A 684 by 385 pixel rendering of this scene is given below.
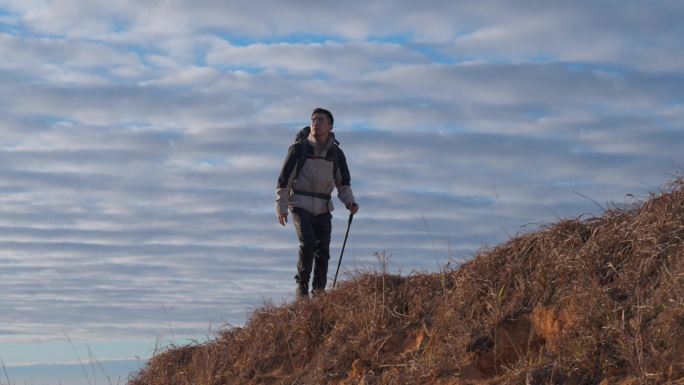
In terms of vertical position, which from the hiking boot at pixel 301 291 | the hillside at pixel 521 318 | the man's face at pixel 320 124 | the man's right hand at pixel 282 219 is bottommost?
the hillside at pixel 521 318

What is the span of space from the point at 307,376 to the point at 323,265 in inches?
92.3

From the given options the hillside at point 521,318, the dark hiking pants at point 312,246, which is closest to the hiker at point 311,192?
the dark hiking pants at point 312,246

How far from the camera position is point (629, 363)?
6.26 metres

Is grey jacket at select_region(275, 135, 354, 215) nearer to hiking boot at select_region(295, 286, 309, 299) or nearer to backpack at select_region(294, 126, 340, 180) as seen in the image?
backpack at select_region(294, 126, 340, 180)

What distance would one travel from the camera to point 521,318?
7379 mm

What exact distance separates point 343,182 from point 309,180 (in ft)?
1.74

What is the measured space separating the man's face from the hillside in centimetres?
203

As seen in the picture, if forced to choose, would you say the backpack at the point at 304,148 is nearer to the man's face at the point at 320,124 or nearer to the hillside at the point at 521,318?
the man's face at the point at 320,124

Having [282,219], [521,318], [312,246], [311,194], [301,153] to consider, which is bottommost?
[521,318]

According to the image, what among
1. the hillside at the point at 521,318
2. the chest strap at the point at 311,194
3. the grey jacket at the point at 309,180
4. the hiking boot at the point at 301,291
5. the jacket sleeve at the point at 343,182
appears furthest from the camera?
the jacket sleeve at the point at 343,182

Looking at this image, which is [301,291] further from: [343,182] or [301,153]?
[301,153]

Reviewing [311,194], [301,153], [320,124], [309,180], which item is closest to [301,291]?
[311,194]

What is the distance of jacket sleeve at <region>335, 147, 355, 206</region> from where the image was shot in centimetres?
1133

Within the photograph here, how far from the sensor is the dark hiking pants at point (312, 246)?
10828 mm
